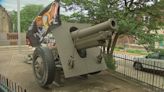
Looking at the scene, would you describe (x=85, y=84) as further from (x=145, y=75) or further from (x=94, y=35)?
(x=145, y=75)

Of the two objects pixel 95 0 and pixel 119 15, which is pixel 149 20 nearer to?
pixel 119 15

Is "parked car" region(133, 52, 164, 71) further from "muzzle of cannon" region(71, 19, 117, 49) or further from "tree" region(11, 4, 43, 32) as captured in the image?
"tree" region(11, 4, 43, 32)

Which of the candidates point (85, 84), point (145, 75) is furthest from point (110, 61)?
point (145, 75)

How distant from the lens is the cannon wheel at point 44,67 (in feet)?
20.1

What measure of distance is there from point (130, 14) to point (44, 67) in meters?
5.21

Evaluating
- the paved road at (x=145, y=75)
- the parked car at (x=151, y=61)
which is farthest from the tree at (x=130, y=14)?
the parked car at (x=151, y=61)

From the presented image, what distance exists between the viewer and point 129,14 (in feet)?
32.8

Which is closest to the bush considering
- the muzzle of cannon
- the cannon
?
the cannon

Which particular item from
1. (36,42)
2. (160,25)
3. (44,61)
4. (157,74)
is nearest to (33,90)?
(44,61)

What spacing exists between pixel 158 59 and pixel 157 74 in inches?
95.1

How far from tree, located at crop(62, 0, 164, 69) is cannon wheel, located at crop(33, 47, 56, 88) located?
11.7ft

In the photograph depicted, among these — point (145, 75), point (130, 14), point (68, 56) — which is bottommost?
point (145, 75)

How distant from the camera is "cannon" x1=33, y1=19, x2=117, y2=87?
6.11m

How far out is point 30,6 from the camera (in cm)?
4875
